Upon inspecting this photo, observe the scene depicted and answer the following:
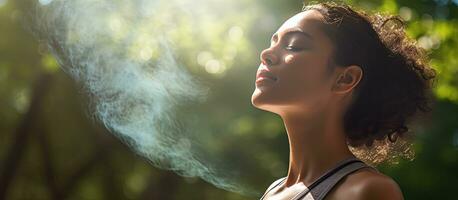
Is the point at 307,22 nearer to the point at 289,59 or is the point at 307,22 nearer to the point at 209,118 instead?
the point at 289,59

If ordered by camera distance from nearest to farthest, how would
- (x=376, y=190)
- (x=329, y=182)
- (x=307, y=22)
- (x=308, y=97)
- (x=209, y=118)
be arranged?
(x=376, y=190), (x=329, y=182), (x=308, y=97), (x=307, y=22), (x=209, y=118)

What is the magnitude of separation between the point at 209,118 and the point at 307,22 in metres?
7.40

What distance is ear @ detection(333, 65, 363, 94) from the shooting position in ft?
7.42

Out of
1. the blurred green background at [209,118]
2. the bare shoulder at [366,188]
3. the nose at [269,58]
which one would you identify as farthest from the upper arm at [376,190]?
the blurred green background at [209,118]

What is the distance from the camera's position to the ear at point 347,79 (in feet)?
7.42

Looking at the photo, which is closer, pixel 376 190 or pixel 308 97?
pixel 376 190

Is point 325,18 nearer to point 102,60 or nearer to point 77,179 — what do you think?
point 102,60

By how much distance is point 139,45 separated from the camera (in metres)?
6.36

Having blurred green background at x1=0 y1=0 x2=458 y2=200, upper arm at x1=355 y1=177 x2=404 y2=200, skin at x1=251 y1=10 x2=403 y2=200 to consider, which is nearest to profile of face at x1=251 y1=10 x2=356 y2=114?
skin at x1=251 y1=10 x2=403 y2=200

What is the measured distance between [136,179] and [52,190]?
3162mm

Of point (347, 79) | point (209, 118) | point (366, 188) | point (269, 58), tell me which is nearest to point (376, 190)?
point (366, 188)

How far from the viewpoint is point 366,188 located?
6.40 feet

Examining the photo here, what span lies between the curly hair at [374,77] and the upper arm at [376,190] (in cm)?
36

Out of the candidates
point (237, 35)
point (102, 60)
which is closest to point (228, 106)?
point (237, 35)
